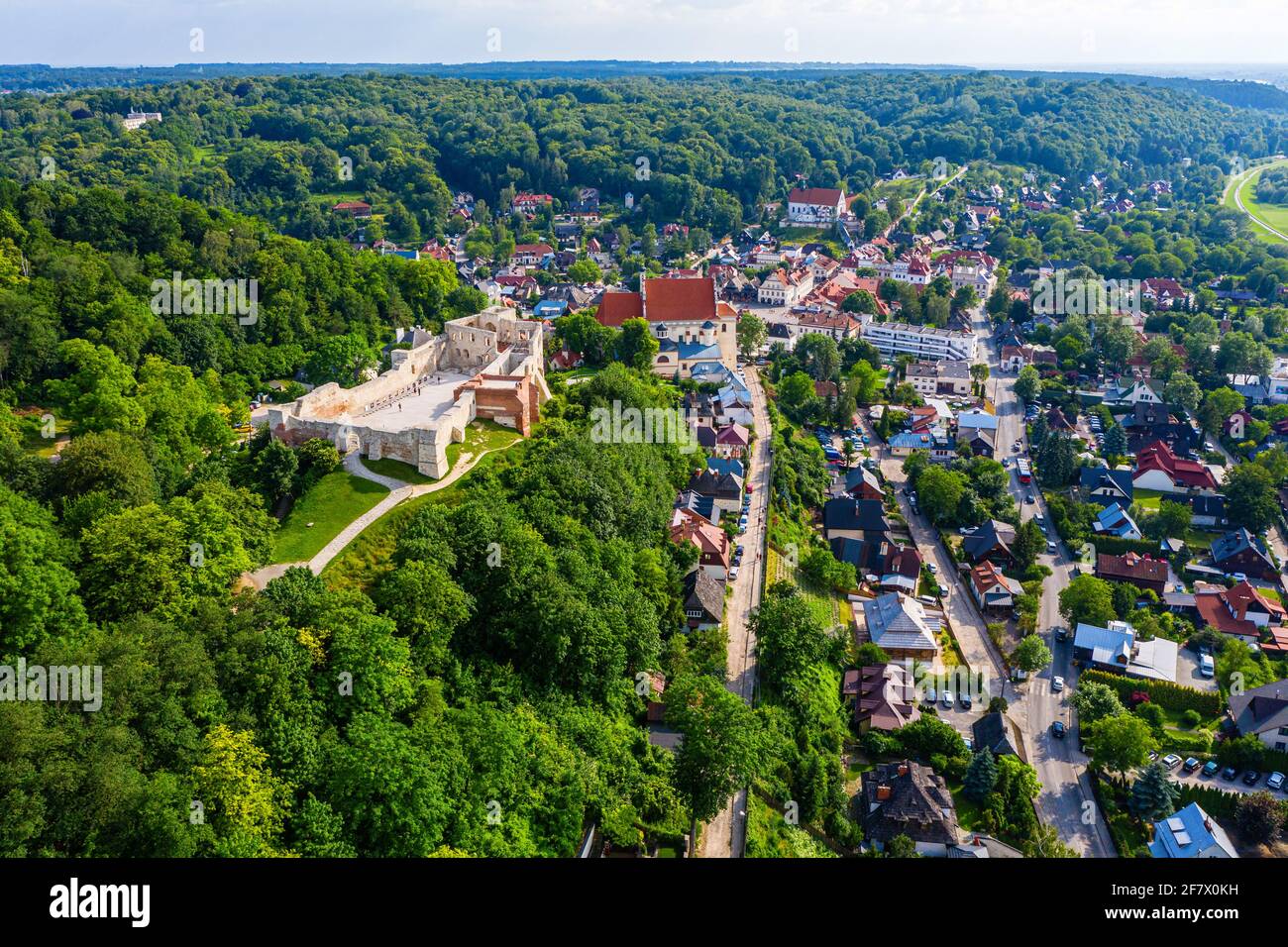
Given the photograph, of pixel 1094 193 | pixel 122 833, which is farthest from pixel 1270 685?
pixel 1094 193

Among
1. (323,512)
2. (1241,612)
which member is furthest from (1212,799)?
(323,512)

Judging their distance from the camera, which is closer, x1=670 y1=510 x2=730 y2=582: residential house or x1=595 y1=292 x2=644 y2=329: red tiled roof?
x1=670 y1=510 x2=730 y2=582: residential house

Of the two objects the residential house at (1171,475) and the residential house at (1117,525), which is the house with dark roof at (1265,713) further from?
the residential house at (1171,475)

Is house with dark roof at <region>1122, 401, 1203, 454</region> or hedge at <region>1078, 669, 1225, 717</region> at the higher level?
house with dark roof at <region>1122, 401, 1203, 454</region>

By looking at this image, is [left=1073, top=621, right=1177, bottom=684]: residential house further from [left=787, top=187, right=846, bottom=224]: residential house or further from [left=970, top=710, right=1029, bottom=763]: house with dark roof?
[left=787, top=187, right=846, bottom=224]: residential house

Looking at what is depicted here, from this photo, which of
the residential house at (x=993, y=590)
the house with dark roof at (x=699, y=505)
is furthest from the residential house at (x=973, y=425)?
the house with dark roof at (x=699, y=505)

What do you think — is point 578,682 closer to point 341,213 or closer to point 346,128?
point 341,213

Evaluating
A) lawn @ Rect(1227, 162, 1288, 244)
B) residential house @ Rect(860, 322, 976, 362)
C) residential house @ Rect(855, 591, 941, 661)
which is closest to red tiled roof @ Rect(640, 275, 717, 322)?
residential house @ Rect(860, 322, 976, 362)
